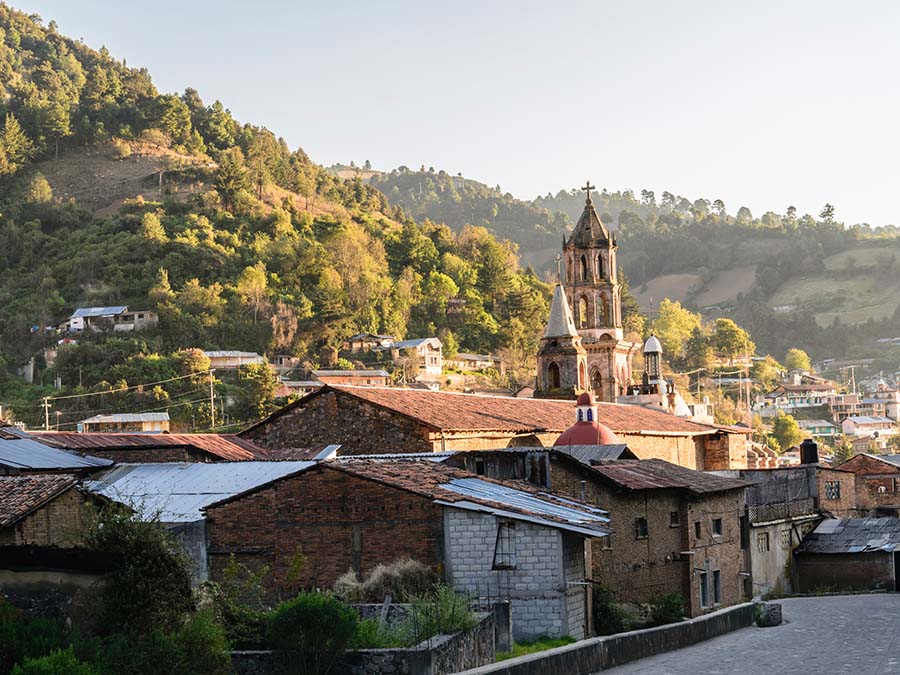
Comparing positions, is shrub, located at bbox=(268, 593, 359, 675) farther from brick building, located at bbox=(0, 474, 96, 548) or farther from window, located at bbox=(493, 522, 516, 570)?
window, located at bbox=(493, 522, 516, 570)

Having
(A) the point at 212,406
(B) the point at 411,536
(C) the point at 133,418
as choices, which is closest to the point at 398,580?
(B) the point at 411,536

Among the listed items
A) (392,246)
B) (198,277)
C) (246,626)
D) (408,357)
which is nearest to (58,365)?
(198,277)

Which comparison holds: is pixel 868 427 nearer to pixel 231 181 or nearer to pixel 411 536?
pixel 231 181

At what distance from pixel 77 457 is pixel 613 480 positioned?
1089 cm

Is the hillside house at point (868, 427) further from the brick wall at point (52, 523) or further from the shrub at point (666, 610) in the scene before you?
the brick wall at point (52, 523)

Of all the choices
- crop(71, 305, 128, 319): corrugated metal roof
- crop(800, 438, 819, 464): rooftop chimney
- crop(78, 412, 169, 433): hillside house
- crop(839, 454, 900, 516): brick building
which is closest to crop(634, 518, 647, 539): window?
crop(800, 438, 819, 464): rooftop chimney

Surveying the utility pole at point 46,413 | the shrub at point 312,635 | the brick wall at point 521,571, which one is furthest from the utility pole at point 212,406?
the shrub at point 312,635

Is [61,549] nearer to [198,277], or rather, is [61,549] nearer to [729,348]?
[198,277]

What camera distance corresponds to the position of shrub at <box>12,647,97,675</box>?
551 inches

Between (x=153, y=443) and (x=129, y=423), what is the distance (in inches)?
1964

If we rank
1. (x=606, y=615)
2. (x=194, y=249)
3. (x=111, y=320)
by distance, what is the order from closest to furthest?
(x=606, y=615)
(x=111, y=320)
(x=194, y=249)

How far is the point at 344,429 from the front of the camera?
39.0 meters

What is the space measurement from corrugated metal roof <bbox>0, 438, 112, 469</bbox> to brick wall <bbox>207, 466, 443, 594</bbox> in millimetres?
4110

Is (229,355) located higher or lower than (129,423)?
higher
